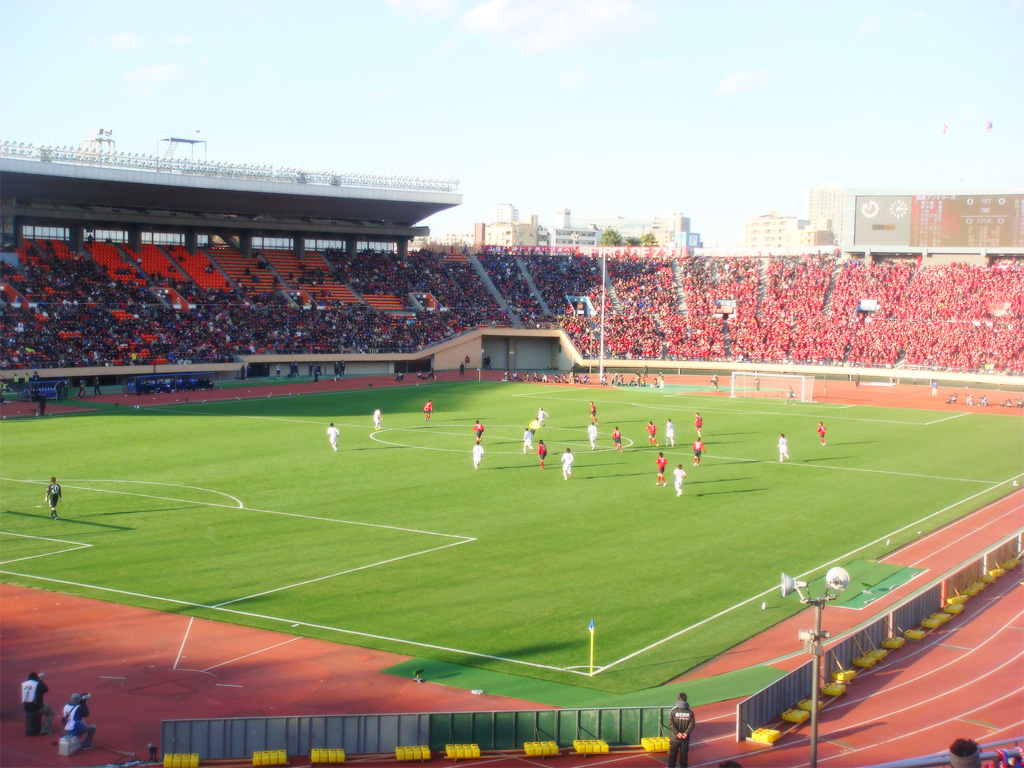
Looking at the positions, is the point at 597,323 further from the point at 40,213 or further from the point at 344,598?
the point at 344,598

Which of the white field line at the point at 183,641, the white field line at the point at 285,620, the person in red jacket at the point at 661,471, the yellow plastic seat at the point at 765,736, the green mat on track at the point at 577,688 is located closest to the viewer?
the yellow plastic seat at the point at 765,736

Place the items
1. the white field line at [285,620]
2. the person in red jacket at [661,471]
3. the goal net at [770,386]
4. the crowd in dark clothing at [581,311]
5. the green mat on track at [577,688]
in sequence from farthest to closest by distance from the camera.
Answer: the goal net at [770,386] → the crowd in dark clothing at [581,311] → the person in red jacket at [661,471] → the white field line at [285,620] → the green mat on track at [577,688]

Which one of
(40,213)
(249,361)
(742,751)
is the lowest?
(742,751)

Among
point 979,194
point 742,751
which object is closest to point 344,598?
point 742,751

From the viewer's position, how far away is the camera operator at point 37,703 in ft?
52.8

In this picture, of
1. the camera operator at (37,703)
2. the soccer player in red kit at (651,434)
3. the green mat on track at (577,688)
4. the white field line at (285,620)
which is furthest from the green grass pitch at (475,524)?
the camera operator at (37,703)

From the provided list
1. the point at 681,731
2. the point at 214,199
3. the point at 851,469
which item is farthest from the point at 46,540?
→ the point at 214,199

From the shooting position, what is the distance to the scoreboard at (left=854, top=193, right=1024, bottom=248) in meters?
82.9

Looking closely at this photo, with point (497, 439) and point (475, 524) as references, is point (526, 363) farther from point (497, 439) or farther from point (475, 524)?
point (475, 524)

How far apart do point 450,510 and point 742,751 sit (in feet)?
57.6

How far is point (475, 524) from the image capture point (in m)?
30.4

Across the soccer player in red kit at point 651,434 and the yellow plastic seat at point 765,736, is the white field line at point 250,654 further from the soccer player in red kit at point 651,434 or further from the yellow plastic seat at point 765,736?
the soccer player in red kit at point 651,434

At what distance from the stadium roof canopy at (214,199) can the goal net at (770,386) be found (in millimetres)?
30142

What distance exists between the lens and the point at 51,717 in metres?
16.2
